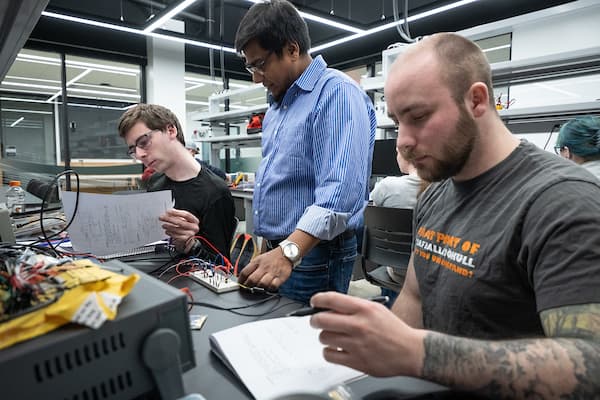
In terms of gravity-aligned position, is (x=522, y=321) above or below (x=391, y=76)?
below

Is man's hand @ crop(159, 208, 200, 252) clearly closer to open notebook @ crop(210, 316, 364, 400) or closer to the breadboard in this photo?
the breadboard

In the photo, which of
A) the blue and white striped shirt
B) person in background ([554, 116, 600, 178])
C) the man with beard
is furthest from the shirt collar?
person in background ([554, 116, 600, 178])

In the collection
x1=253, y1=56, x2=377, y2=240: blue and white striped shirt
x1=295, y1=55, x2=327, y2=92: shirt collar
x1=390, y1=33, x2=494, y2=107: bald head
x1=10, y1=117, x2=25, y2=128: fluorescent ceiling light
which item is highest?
x1=10, y1=117, x2=25, y2=128: fluorescent ceiling light

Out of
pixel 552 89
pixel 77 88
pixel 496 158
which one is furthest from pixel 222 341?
pixel 77 88

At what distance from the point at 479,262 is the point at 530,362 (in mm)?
212

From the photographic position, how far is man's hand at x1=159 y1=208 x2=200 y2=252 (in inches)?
48.7

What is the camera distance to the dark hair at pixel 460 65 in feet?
2.38

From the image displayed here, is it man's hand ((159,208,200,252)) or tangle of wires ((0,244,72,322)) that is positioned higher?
tangle of wires ((0,244,72,322))

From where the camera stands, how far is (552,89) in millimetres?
4145

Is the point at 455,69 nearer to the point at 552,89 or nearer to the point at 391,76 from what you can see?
the point at 391,76

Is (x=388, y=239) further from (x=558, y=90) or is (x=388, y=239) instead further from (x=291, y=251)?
(x=558, y=90)

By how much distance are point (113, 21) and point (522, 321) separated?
4.37m

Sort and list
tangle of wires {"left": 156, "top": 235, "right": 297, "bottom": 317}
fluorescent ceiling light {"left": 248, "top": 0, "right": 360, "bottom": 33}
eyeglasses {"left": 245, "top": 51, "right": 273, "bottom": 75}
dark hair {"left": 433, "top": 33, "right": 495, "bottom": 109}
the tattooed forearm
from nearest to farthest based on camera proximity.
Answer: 1. the tattooed forearm
2. dark hair {"left": 433, "top": 33, "right": 495, "bottom": 109}
3. tangle of wires {"left": 156, "top": 235, "right": 297, "bottom": 317}
4. eyeglasses {"left": 245, "top": 51, "right": 273, "bottom": 75}
5. fluorescent ceiling light {"left": 248, "top": 0, "right": 360, "bottom": 33}

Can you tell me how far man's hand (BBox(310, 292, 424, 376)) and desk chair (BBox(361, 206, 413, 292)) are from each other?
1256 mm
